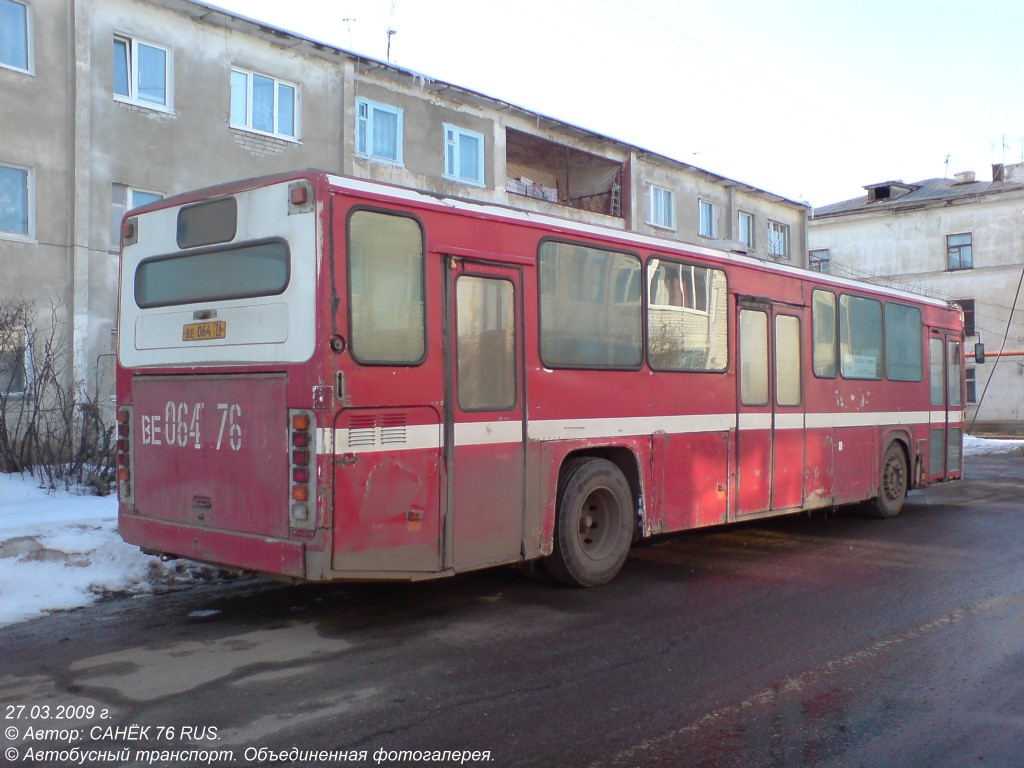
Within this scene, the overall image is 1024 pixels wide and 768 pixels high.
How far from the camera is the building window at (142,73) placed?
728 inches

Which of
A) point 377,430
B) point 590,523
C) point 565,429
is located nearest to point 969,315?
point 590,523

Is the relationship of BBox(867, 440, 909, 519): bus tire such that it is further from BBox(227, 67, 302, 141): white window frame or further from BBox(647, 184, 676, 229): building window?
BBox(647, 184, 676, 229): building window

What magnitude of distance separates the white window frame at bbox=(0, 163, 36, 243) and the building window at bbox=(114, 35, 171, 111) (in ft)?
7.39

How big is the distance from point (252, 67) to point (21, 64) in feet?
15.0

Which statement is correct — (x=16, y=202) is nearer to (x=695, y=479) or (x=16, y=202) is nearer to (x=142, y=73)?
(x=142, y=73)

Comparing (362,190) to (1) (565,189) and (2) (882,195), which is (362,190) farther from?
(2) (882,195)

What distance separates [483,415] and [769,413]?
4426mm

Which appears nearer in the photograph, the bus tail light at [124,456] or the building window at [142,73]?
the bus tail light at [124,456]

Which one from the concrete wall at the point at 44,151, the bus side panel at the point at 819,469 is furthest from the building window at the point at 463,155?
the bus side panel at the point at 819,469

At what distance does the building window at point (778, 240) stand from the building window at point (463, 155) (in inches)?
585

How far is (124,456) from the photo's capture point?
7527 mm

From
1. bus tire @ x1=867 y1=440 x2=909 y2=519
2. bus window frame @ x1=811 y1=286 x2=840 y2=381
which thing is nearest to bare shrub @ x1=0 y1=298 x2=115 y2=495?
bus window frame @ x1=811 y1=286 x2=840 y2=381

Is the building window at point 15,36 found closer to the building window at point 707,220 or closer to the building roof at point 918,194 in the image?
the building window at point 707,220

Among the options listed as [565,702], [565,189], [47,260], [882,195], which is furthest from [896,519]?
[882,195]
